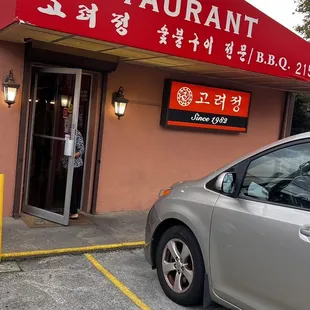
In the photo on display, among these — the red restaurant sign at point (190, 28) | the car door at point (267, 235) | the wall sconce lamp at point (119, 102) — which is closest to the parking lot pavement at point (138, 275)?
the car door at point (267, 235)

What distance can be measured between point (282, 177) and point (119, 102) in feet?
13.4

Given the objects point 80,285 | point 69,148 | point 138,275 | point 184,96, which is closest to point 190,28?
point 184,96

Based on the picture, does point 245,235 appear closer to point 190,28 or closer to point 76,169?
point 190,28

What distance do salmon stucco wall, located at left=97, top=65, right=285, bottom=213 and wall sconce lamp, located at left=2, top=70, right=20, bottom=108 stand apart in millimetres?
1591

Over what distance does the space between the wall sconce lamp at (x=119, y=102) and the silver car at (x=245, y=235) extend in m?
3.10

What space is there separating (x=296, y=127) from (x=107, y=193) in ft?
25.5

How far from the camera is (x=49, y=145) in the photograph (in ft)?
21.5

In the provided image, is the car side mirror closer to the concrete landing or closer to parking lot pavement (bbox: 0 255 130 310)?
parking lot pavement (bbox: 0 255 130 310)

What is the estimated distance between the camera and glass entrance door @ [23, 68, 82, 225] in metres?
6.36

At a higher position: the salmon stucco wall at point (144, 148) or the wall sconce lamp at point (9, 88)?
the wall sconce lamp at point (9, 88)

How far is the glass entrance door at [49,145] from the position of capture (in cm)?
636

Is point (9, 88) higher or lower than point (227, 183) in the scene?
higher

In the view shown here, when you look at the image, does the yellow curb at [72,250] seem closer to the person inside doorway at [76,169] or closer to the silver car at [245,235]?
the person inside doorway at [76,169]

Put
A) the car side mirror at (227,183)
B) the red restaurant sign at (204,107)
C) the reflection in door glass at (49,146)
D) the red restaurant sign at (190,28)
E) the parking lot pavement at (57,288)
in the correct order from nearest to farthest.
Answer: the car side mirror at (227,183) < the parking lot pavement at (57,288) < the red restaurant sign at (190,28) < the reflection in door glass at (49,146) < the red restaurant sign at (204,107)
